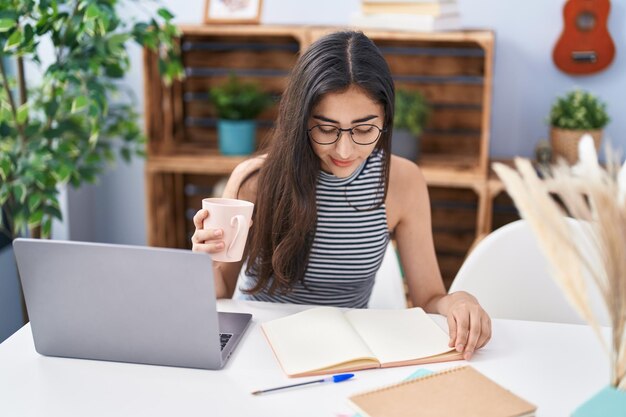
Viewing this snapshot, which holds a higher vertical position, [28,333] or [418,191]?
[418,191]

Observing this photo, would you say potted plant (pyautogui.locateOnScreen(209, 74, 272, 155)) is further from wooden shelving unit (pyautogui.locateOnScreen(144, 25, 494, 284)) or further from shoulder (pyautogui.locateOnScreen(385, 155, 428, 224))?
shoulder (pyautogui.locateOnScreen(385, 155, 428, 224))

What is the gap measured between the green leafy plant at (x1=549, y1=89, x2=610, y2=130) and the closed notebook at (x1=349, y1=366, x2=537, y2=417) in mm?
1606

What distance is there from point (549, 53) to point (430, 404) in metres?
1.93

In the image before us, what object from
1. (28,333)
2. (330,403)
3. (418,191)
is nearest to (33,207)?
(28,333)

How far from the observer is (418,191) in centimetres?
162

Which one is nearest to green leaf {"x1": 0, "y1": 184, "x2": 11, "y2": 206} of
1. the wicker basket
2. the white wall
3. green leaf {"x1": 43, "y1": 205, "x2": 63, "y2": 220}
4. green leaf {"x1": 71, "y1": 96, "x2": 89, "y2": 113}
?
green leaf {"x1": 43, "y1": 205, "x2": 63, "y2": 220}

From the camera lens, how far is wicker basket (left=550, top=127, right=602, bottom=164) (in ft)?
8.02

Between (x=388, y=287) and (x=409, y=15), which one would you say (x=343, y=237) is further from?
(x=409, y=15)

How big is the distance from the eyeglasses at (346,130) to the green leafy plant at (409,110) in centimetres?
116

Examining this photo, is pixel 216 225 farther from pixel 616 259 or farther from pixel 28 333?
pixel 616 259

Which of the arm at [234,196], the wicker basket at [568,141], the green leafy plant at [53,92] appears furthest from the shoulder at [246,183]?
the wicker basket at [568,141]

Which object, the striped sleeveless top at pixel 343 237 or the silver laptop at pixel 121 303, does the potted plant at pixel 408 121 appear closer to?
the striped sleeveless top at pixel 343 237

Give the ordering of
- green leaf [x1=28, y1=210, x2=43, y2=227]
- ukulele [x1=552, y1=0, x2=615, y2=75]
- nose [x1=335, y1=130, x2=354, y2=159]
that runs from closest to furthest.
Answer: nose [x1=335, y1=130, x2=354, y2=159] → green leaf [x1=28, y1=210, x2=43, y2=227] → ukulele [x1=552, y1=0, x2=615, y2=75]

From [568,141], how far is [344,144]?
1.37 m
